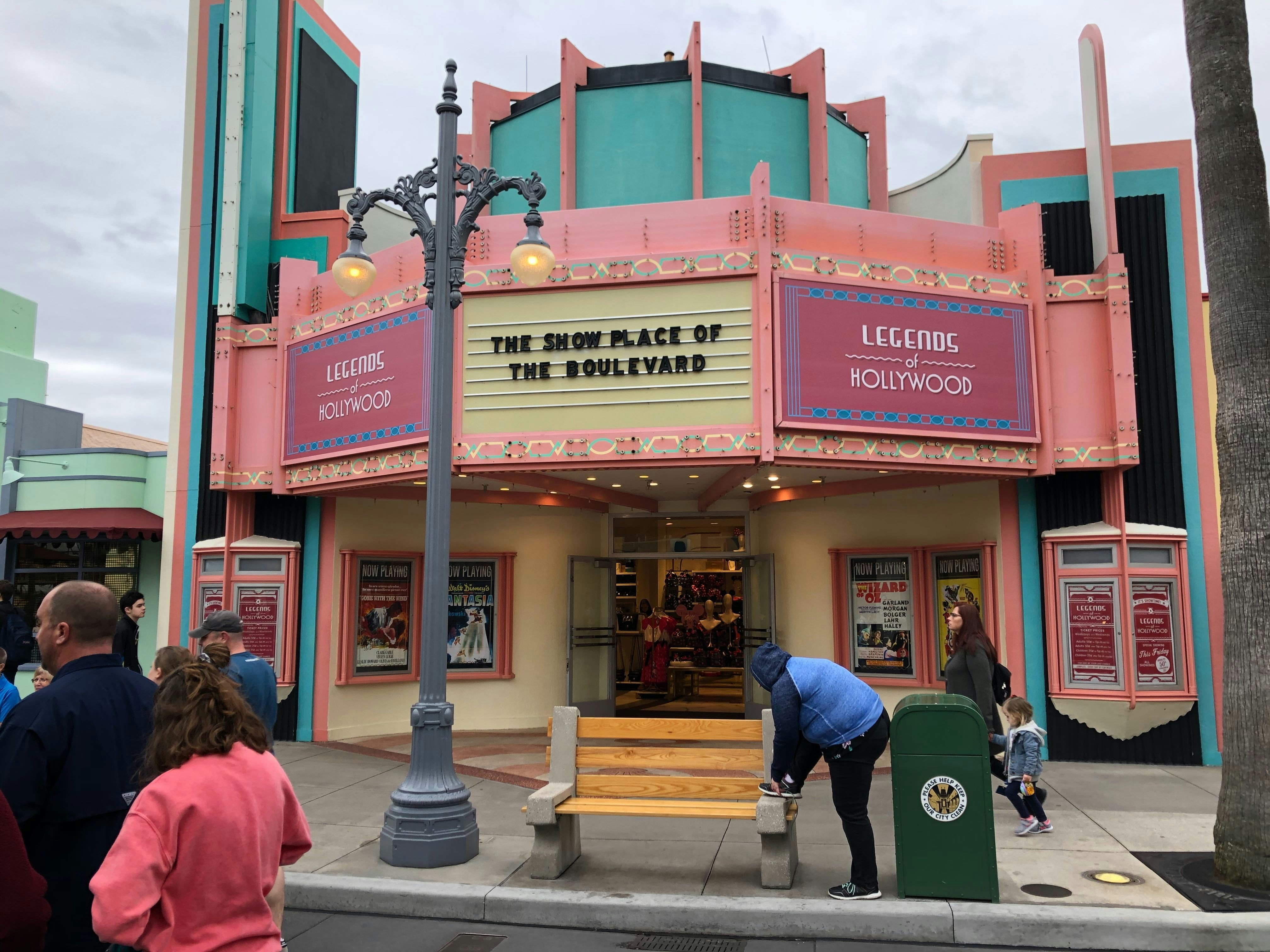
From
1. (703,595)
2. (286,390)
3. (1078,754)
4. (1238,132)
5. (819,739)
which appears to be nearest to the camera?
(819,739)

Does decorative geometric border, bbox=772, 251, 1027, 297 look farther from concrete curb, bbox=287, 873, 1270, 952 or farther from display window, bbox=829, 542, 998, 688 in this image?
concrete curb, bbox=287, 873, 1270, 952

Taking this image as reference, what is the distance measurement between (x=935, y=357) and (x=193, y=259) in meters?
10.7

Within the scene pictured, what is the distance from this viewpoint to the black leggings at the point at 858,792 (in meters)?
6.13

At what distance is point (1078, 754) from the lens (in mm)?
11031

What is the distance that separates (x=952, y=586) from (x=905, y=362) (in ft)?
11.8

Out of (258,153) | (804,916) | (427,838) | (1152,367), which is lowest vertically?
(804,916)

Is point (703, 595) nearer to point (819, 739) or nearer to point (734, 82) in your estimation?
→ point (734, 82)

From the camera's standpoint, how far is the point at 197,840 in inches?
108

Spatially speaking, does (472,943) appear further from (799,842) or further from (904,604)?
(904,604)

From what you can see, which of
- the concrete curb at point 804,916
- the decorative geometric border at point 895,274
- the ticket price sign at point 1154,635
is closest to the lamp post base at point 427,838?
the concrete curb at point 804,916

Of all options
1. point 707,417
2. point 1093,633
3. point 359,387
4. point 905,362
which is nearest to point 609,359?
point 707,417

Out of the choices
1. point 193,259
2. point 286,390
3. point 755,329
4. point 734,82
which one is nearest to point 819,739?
point 755,329

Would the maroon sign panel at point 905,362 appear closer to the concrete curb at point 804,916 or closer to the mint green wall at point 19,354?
the concrete curb at point 804,916

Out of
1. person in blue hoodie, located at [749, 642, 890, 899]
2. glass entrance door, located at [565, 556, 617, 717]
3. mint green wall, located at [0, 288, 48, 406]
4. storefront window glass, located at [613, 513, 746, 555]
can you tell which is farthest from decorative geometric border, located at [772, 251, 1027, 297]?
mint green wall, located at [0, 288, 48, 406]
